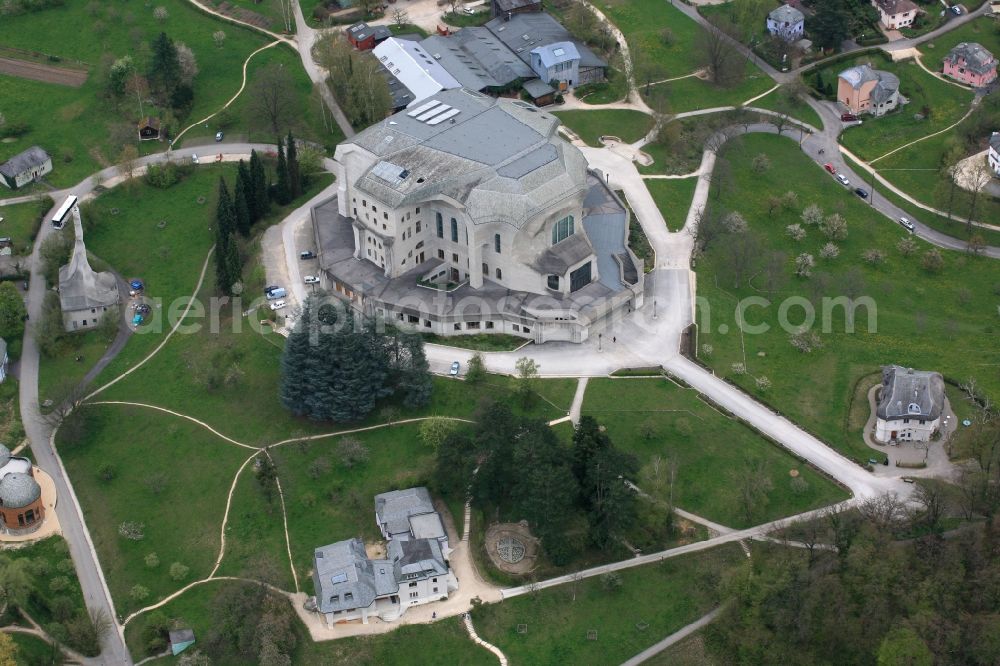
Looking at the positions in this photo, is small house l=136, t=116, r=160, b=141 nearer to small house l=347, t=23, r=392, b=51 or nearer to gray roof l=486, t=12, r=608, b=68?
small house l=347, t=23, r=392, b=51

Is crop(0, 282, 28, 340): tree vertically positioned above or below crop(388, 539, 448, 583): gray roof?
above

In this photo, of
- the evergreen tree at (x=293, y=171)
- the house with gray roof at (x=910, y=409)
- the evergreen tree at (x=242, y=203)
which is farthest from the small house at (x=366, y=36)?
the house with gray roof at (x=910, y=409)

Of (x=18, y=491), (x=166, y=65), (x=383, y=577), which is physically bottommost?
(x=383, y=577)

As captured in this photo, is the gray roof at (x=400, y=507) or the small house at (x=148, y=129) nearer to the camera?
the gray roof at (x=400, y=507)

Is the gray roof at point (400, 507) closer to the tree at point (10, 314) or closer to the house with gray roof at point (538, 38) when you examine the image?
the tree at point (10, 314)

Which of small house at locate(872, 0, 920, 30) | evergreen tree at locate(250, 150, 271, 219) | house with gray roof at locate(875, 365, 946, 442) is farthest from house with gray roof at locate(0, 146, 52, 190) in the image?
small house at locate(872, 0, 920, 30)

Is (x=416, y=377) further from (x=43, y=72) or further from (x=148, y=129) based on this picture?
(x=43, y=72)

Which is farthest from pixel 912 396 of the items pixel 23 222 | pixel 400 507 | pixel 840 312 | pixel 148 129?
pixel 23 222
